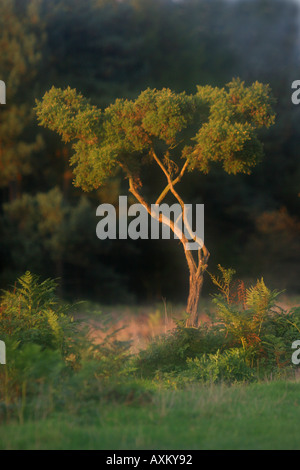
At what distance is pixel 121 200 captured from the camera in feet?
70.0

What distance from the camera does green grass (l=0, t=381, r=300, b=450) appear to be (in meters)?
5.88

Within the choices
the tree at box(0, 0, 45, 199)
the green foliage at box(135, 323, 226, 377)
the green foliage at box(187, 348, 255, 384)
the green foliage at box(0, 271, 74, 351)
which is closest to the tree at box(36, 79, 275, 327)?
the green foliage at box(135, 323, 226, 377)

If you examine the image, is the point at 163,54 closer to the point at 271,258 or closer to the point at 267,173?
the point at 267,173

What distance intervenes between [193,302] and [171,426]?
23.6ft

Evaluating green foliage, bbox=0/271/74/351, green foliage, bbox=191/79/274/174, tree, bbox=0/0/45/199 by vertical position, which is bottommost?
green foliage, bbox=0/271/74/351

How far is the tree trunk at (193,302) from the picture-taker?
43.8ft

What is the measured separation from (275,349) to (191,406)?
14.3 feet

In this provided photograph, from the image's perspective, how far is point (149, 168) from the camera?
24.0 metres

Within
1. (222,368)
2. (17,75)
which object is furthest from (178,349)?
(17,75)

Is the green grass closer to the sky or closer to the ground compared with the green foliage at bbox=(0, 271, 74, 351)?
closer to the ground

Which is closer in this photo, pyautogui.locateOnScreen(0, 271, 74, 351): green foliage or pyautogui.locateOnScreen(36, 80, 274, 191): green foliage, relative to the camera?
pyautogui.locateOnScreen(0, 271, 74, 351): green foliage

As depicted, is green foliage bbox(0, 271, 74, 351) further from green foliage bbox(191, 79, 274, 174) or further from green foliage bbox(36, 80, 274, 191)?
green foliage bbox(191, 79, 274, 174)

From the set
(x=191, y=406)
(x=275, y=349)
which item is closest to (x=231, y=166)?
(x=275, y=349)

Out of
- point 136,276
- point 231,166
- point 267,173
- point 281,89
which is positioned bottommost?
point 136,276
